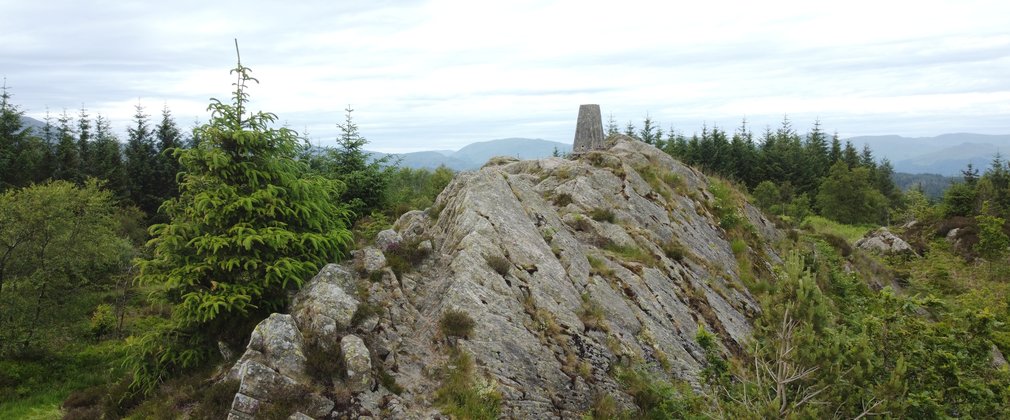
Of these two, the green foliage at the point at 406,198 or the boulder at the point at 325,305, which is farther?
the green foliage at the point at 406,198

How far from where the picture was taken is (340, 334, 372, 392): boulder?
8.95 metres

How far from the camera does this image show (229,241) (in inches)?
413

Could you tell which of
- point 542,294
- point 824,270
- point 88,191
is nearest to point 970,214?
point 824,270

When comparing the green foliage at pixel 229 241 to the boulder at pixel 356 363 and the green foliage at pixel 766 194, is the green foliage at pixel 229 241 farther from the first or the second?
A: the green foliage at pixel 766 194

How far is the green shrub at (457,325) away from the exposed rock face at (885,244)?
38084 millimetres

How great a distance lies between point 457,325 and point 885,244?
39662mm

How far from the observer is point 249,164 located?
1135 cm

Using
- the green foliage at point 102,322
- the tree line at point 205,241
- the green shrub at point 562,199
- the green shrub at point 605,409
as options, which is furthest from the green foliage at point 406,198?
the green foliage at point 102,322

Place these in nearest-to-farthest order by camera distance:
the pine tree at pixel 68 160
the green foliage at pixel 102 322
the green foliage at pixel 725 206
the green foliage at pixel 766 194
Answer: the green foliage at pixel 725 206
the green foliage at pixel 102 322
the pine tree at pixel 68 160
the green foliage at pixel 766 194

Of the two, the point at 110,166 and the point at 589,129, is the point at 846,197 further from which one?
the point at 110,166

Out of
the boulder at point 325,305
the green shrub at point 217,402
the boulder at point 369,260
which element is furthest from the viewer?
the boulder at point 369,260

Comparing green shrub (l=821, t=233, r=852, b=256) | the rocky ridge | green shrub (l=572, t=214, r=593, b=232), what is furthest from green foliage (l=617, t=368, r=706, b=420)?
green shrub (l=821, t=233, r=852, b=256)

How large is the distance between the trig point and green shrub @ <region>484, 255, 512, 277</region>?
636 inches

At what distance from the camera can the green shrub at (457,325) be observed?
10.5 metres
